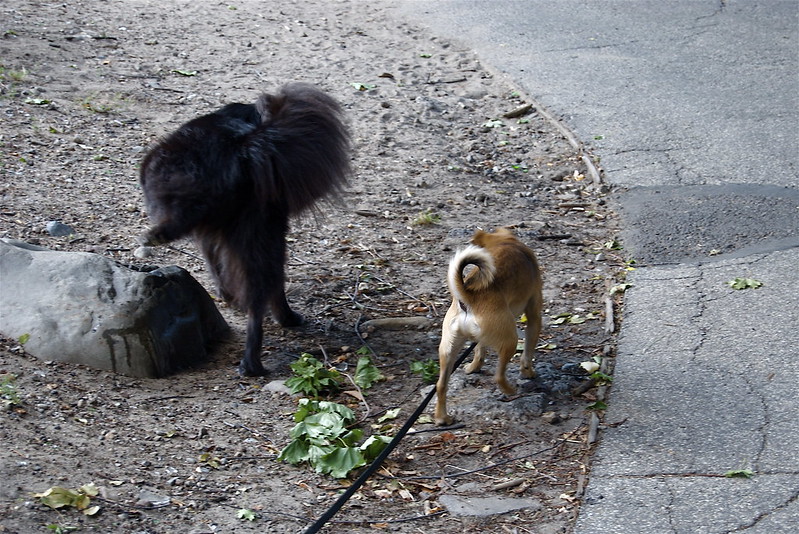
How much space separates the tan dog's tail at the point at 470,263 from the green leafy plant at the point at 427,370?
82cm

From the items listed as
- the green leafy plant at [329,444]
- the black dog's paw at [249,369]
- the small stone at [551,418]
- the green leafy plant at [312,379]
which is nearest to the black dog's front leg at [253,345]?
the black dog's paw at [249,369]

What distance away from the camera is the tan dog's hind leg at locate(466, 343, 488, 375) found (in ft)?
15.9

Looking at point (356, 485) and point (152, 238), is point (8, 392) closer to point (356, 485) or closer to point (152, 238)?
point (152, 238)

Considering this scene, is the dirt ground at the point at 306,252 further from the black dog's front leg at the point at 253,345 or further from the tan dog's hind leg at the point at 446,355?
the tan dog's hind leg at the point at 446,355

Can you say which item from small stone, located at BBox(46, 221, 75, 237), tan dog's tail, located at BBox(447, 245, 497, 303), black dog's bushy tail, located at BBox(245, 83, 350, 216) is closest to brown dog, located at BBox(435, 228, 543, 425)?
tan dog's tail, located at BBox(447, 245, 497, 303)

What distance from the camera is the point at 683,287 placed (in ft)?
19.1

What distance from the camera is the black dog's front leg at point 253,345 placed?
191 inches

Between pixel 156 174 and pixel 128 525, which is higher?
pixel 156 174

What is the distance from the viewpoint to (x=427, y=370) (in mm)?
4941

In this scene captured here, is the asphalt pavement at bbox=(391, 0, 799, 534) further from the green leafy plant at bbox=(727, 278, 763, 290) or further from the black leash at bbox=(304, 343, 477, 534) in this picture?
the black leash at bbox=(304, 343, 477, 534)

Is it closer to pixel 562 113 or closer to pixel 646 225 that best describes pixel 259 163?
pixel 646 225

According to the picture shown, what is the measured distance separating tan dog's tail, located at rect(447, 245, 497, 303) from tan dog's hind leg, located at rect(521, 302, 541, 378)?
0.51 meters

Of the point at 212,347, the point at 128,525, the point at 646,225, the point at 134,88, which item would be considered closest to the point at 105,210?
the point at 212,347

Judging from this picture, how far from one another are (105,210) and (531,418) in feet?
11.8
